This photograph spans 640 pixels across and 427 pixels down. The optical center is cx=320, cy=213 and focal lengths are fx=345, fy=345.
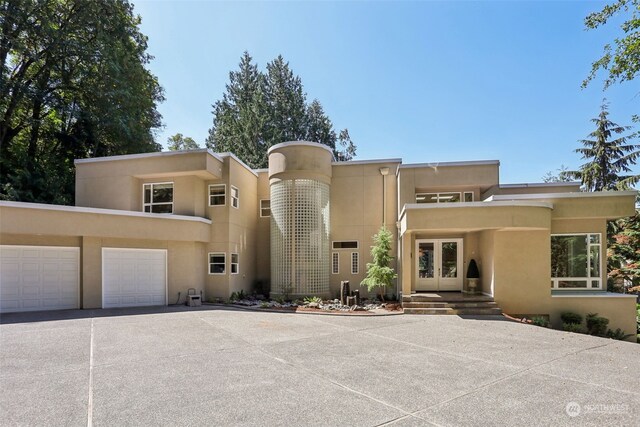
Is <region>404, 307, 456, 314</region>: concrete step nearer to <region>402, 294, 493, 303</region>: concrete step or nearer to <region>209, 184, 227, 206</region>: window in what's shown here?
<region>402, 294, 493, 303</region>: concrete step

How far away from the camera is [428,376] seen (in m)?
5.86

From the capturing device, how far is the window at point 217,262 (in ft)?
51.2

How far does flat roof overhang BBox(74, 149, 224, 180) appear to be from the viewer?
14828mm

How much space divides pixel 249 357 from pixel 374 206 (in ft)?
37.9

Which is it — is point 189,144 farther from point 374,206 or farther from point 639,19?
point 639,19

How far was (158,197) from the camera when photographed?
15977 mm

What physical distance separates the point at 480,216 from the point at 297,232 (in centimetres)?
782

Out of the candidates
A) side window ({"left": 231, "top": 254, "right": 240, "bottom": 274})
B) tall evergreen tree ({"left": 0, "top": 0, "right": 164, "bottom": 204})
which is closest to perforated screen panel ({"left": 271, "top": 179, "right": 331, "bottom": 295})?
side window ({"left": 231, "top": 254, "right": 240, "bottom": 274})

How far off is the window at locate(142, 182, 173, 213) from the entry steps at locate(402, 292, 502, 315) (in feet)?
36.6

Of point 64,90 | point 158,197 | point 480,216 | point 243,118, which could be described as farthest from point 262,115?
point 480,216

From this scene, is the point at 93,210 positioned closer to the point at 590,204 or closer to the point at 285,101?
the point at 590,204

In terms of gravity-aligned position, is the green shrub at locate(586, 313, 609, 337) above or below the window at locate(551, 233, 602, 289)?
below

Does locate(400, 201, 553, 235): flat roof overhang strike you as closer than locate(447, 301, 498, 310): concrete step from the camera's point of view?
Yes

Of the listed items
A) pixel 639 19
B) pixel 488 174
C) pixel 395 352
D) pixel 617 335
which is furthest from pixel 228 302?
pixel 639 19
